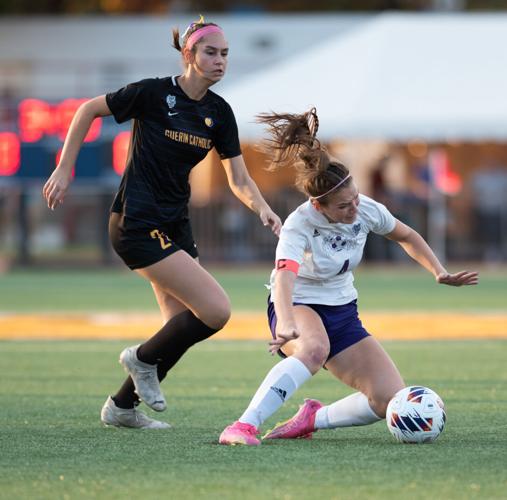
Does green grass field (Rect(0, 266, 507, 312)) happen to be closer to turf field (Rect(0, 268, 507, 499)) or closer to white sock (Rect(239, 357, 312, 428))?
turf field (Rect(0, 268, 507, 499))

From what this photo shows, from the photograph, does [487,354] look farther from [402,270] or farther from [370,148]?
[370,148]

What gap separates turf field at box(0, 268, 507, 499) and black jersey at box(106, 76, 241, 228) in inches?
47.3

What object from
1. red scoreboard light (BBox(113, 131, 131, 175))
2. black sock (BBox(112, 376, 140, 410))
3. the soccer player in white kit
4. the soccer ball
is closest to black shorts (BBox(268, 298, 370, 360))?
the soccer player in white kit

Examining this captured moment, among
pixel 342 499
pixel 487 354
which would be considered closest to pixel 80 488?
pixel 342 499

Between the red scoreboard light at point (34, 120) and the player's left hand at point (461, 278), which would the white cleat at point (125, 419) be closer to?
the player's left hand at point (461, 278)

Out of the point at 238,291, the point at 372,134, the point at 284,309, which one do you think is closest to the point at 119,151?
the point at 372,134

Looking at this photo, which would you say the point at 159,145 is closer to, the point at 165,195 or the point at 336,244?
the point at 165,195

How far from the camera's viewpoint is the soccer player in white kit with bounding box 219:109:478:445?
6602 mm

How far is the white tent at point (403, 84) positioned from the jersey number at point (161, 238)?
16442 millimetres

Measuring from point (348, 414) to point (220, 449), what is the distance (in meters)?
0.87

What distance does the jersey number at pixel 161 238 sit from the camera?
7.14 m

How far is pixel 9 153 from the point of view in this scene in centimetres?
2436

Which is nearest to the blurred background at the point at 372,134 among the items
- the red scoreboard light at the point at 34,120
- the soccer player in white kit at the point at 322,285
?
the red scoreboard light at the point at 34,120

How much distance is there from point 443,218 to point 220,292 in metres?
18.9
